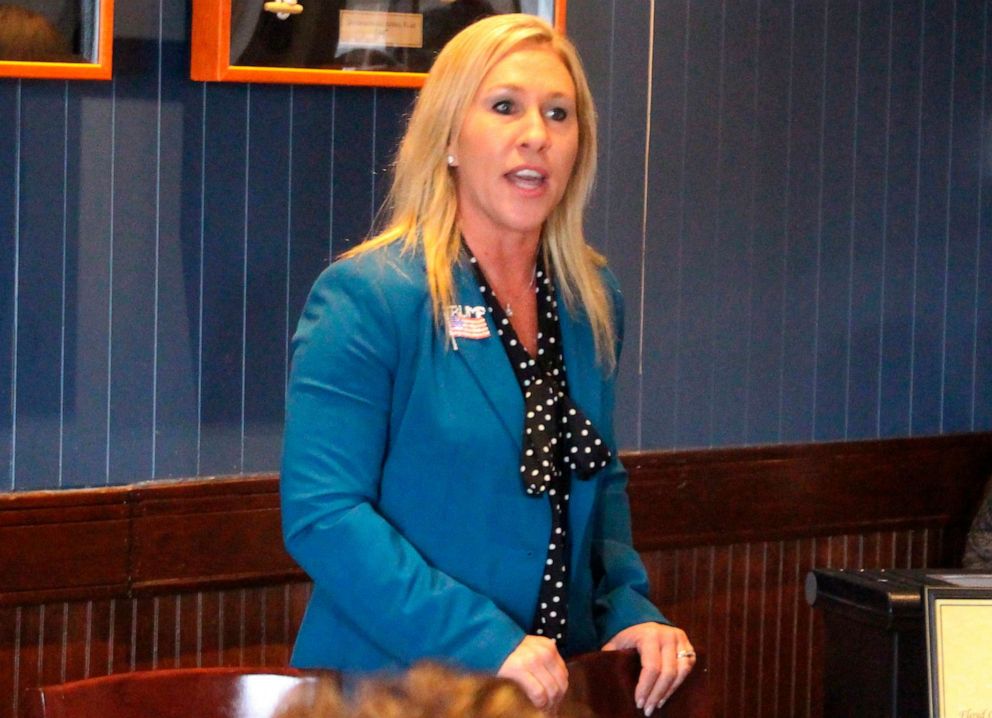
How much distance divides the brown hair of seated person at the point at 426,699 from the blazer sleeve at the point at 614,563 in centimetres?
119

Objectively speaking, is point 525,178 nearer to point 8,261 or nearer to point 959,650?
point 959,650

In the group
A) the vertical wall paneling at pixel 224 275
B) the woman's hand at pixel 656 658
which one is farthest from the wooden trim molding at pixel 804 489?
the woman's hand at pixel 656 658

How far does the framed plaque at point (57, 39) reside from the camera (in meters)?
2.92

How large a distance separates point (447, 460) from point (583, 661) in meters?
0.32

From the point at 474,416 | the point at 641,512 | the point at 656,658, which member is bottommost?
the point at 641,512

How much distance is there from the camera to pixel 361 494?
2.11 m

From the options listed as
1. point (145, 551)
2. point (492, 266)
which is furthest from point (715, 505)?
point (492, 266)

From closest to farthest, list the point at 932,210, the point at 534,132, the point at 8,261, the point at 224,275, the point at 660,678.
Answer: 1. the point at 660,678
2. the point at 534,132
3. the point at 8,261
4. the point at 224,275
5. the point at 932,210

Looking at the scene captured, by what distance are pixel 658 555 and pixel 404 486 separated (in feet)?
6.61

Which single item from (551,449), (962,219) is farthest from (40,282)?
(962,219)

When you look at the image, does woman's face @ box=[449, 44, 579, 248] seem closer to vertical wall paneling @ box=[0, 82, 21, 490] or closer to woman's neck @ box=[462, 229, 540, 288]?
woman's neck @ box=[462, 229, 540, 288]

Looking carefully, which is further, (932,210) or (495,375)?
(932,210)

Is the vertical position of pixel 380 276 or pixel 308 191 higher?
pixel 308 191

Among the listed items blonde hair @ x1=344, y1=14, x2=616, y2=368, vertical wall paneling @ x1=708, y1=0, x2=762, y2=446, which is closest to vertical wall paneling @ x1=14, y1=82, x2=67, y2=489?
blonde hair @ x1=344, y1=14, x2=616, y2=368
